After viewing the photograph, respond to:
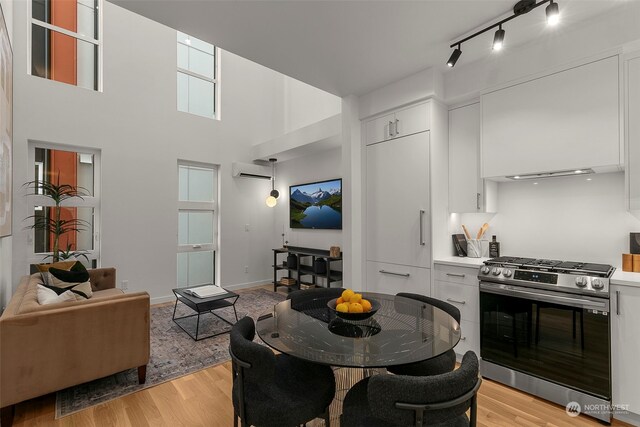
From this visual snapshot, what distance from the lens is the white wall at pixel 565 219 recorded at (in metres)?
2.36

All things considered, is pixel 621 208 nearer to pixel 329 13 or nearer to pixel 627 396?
pixel 627 396

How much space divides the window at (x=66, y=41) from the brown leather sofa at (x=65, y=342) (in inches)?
122

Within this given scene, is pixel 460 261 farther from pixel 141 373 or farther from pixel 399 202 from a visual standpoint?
pixel 141 373

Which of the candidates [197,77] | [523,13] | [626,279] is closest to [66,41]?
[197,77]

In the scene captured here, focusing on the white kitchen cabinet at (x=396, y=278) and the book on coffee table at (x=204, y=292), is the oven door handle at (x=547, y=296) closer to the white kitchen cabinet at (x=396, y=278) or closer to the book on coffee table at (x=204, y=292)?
the white kitchen cabinet at (x=396, y=278)

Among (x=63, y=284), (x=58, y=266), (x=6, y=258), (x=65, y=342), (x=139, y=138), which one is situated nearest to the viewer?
(x=65, y=342)

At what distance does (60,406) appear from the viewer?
219 centimetres

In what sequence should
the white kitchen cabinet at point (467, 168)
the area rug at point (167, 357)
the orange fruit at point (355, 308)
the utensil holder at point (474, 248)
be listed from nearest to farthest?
the orange fruit at point (355, 308)
the area rug at point (167, 357)
the white kitchen cabinet at point (467, 168)
the utensil holder at point (474, 248)

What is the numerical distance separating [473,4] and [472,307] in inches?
90.1

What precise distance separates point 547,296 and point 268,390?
2033 millimetres

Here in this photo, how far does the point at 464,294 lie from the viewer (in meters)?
2.65

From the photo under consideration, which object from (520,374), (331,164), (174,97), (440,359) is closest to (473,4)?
(440,359)

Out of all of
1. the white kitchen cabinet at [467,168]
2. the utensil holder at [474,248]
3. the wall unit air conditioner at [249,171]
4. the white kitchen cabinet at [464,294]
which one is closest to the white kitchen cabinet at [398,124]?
the white kitchen cabinet at [467,168]

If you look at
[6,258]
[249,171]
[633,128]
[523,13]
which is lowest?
[6,258]
